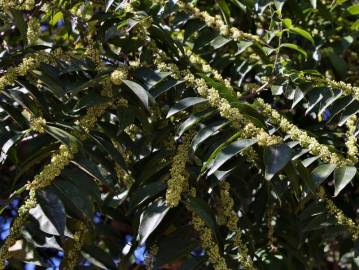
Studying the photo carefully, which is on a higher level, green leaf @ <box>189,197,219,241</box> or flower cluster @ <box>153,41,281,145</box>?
flower cluster @ <box>153,41,281,145</box>

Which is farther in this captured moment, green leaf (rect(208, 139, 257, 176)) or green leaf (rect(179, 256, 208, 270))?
green leaf (rect(179, 256, 208, 270))

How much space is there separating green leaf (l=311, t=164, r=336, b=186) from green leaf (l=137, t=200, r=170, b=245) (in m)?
0.37

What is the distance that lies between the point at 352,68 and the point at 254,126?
135 cm

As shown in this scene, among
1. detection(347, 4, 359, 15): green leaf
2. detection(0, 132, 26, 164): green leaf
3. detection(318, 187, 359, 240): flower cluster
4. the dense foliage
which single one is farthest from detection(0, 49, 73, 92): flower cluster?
detection(347, 4, 359, 15): green leaf

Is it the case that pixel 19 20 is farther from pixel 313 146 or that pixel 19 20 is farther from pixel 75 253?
pixel 313 146

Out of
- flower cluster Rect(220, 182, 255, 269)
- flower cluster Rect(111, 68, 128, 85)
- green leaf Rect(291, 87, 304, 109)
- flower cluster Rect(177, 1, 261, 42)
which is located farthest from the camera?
flower cluster Rect(177, 1, 261, 42)

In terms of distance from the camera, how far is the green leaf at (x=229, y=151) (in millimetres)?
1731

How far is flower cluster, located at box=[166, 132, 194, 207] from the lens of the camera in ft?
5.82

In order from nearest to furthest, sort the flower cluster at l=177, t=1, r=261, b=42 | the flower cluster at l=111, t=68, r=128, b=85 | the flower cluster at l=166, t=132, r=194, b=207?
the flower cluster at l=166, t=132, r=194, b=207
the flower cluster at l=111, t=68, r=128, b=85
the flower cluster at l=177, t=1, r=261, b=42

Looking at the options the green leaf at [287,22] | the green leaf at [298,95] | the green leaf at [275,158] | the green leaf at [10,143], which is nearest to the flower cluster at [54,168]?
the green leaf at [10,143]

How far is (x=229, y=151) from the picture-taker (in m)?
1.75

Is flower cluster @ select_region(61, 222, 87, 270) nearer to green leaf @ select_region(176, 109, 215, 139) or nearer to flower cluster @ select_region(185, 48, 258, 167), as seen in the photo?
green leaf @ select_region(176, 109, 215, 139)

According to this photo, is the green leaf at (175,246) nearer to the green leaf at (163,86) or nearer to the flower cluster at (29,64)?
the green leaf at (163,86)

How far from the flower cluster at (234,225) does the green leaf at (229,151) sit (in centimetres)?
23
